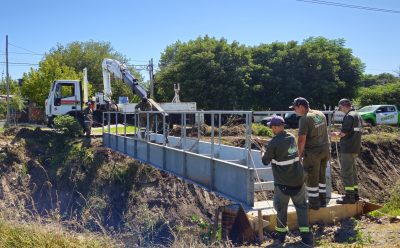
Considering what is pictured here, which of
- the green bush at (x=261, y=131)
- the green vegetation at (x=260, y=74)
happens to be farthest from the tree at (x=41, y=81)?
the green bush at (x=261, y=131)

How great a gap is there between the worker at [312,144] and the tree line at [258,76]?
91.1ft

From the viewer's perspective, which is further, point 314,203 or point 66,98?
point 66,98

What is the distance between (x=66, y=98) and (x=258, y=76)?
796 inches

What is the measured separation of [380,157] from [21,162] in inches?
576

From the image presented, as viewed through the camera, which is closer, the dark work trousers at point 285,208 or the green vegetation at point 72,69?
the dark work trousers at point 285,208

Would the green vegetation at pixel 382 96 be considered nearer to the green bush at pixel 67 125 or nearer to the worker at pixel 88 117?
the worker at pixel 88 117

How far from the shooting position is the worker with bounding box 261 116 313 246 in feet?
20.8

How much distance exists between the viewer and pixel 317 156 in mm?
7195

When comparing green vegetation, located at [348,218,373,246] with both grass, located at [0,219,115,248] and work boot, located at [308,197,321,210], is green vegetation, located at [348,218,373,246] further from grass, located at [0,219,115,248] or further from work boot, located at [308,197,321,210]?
grass, located at [0,219,115,248]

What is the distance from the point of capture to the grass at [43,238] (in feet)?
19.5

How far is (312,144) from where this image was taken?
7129 millimetres

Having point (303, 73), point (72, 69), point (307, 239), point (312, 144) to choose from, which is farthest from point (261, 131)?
point (72, 69)

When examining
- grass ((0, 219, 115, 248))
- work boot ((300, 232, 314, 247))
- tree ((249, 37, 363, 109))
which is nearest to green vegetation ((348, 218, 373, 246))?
work boot ((300, 232, 314, 247))

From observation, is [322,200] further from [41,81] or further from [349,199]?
[41,81]
